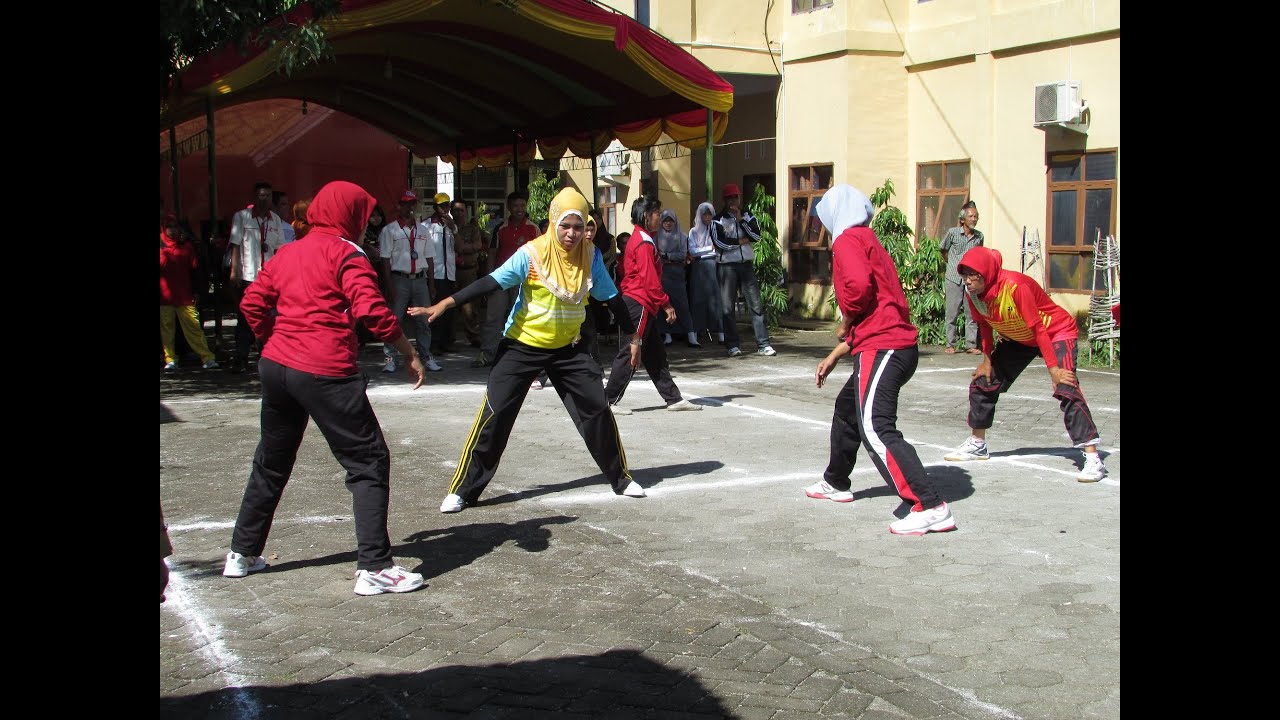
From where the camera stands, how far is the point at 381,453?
5.51 metres

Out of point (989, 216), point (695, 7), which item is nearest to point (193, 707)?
point (989, 216)

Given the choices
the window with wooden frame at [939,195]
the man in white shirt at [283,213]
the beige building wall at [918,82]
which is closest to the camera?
the man in white shirt at [283,213]

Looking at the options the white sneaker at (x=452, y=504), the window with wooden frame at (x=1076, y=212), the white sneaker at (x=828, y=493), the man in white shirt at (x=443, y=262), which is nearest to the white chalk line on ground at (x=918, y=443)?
the white sneaker at (x=828, y=493)

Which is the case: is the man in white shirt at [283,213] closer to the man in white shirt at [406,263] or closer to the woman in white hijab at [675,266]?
the man in white shirt at [406,263]

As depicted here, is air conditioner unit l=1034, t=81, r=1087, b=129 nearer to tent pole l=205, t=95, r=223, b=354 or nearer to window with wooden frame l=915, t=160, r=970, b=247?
window with wooden frame l=915, t=160, r=970, b=247

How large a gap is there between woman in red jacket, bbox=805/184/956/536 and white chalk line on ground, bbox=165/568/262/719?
3.35 meters

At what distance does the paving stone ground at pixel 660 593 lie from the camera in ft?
14.1

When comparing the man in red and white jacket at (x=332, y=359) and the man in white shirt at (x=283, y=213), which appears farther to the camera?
the man in white shirt at (x=283, y=213)

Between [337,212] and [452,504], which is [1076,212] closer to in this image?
[452,504]

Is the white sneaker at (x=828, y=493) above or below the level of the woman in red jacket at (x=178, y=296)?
below

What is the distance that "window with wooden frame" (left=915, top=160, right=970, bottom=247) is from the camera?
1861cm

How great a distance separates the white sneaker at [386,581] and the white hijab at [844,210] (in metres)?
3.02

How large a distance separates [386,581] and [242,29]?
7483 mm

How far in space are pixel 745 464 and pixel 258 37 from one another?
6623 mm
